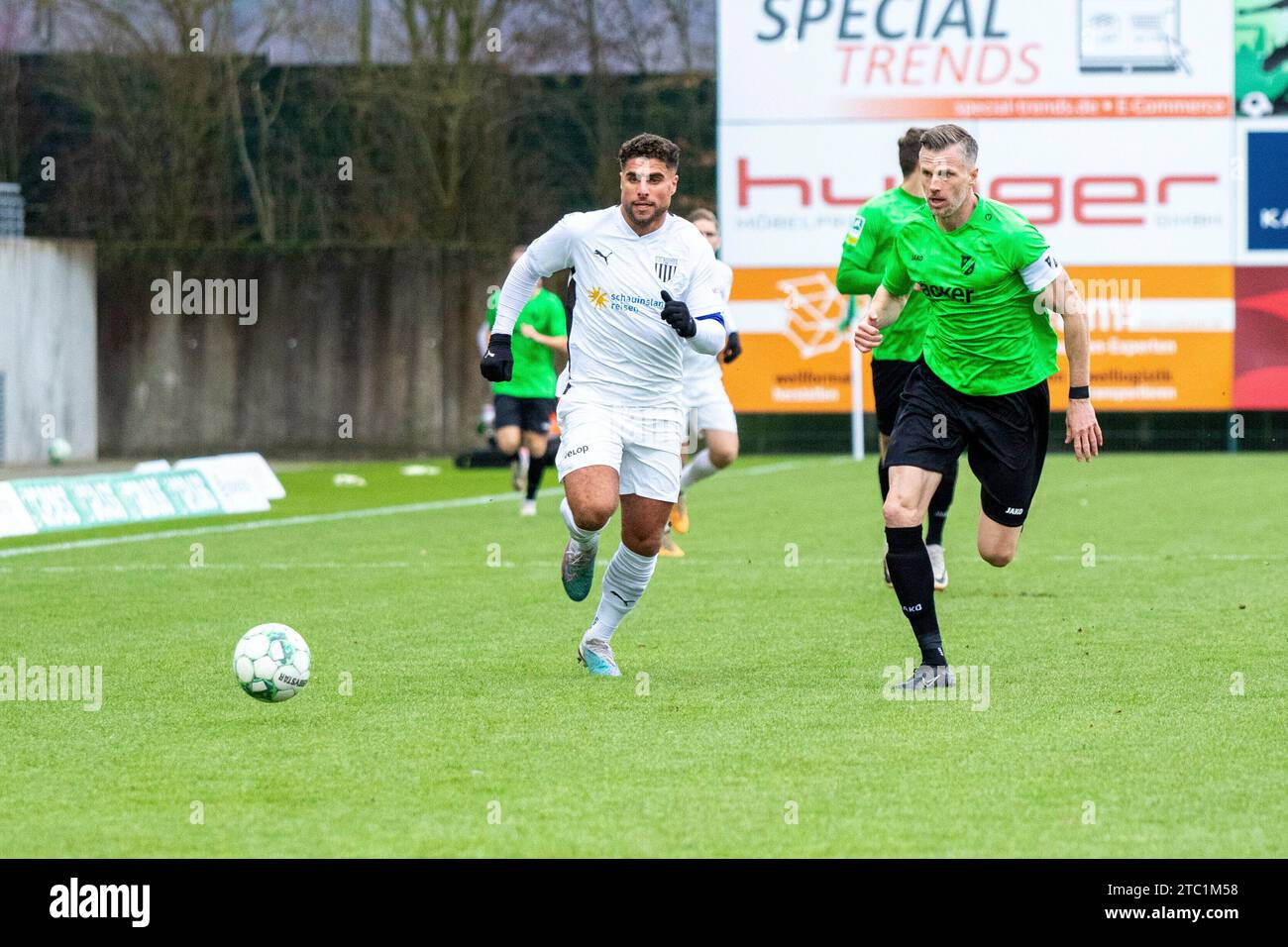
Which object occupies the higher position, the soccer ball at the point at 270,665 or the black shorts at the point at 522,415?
the black shorts at the point at 522,415

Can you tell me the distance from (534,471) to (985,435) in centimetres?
928

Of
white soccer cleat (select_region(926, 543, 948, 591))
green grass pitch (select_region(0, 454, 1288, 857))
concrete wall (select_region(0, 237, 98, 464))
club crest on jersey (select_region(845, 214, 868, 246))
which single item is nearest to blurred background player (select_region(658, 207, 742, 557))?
green grass pitch (select_region(0, 454, 1288, 857))

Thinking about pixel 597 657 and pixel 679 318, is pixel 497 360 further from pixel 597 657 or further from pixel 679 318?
pixel 597 657

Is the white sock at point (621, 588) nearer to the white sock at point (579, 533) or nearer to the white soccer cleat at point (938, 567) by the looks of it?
the white sock at point (579, 533)

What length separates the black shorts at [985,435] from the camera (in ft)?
27.4

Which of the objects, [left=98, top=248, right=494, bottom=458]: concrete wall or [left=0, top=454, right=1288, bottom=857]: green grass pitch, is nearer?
[left=0, top=454, right=1288, bottom=857]: green grass pitch

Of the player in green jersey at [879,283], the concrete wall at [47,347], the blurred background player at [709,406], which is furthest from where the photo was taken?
the concrete wall at [47,347]

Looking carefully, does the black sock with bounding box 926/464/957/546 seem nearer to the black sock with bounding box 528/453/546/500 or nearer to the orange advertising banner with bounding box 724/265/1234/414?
the black sock with bounding box 528/453/546/500

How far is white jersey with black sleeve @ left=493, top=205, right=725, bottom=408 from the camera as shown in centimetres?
837

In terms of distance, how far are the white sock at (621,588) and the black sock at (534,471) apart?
8879mm

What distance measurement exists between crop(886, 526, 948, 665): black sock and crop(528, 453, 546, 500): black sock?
30.6 ft
